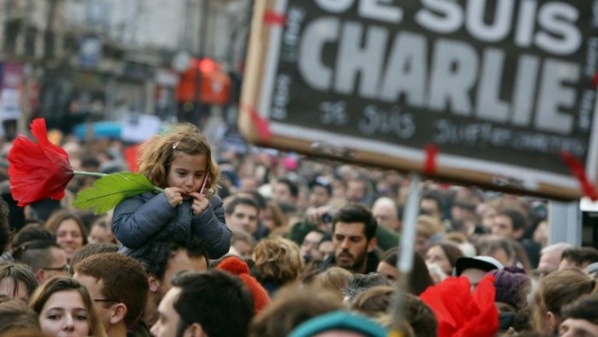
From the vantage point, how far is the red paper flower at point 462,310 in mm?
7227

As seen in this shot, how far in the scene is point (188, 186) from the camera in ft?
27.8

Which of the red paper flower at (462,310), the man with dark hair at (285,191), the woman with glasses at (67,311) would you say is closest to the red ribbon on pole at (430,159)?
the red paper flower at (462,310)

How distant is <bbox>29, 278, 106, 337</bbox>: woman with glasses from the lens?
730 cm

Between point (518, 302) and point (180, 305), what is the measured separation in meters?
3.88

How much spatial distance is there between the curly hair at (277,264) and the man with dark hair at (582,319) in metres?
3.26

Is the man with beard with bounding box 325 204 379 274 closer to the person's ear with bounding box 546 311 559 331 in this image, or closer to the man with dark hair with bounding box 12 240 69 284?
the man with dark hair with bounding box 12 240 69 284

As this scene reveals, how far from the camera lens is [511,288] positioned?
9.45 m

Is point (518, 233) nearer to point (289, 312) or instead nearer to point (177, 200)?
point (177, 200)


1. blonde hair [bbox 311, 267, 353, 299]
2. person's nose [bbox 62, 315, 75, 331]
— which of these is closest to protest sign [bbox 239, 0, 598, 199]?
person's nose [bbox 62, 315, 75, 331]

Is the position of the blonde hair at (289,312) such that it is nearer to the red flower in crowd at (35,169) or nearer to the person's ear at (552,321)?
the person's ear at (552,321)

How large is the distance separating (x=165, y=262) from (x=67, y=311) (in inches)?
36.5

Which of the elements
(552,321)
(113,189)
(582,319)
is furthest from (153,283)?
(582,319)

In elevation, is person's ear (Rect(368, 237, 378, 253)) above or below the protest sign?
below

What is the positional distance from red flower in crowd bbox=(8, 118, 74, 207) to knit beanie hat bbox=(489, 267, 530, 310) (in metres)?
2.41
